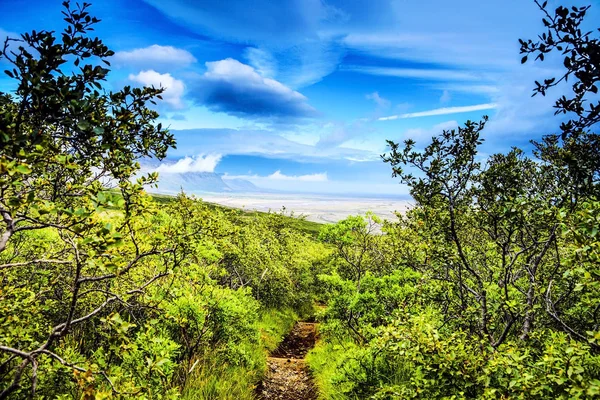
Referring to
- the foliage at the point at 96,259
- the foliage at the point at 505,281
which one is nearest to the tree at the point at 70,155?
the foliage at the point at 96,259

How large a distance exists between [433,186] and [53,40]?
22.1ft

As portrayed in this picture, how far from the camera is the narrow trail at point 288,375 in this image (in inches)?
505

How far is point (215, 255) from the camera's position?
11992 millimetres

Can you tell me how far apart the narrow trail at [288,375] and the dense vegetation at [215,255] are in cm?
71

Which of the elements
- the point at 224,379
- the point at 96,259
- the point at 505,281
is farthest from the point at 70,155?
the point at 224,379

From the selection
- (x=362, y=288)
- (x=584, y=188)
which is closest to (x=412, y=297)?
(x=362, y=288)

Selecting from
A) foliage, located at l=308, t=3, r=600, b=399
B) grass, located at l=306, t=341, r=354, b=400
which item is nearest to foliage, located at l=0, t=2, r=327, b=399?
grass, located at l=306, t=341, r=354, b=400

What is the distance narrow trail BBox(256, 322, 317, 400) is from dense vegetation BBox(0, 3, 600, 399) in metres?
0.71

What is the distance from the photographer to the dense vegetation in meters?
3.52

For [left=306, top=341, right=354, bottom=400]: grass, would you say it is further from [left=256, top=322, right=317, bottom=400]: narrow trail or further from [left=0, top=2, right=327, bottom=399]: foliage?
[left=0, top=2, right=327, bottom=399]: foliage

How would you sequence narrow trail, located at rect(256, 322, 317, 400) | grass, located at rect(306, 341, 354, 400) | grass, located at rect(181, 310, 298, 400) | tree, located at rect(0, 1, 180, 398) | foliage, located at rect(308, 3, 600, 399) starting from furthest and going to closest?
narrow trail, located at rect(256, 322, 317, 400)
grass, located at rect(306, 341, 354, 400)
grass, located at rect(181, 310, 298, 400)
foliage, located at rect(308, 3, 600, 399)
tree, located at rect(0, 1, 180, 398)

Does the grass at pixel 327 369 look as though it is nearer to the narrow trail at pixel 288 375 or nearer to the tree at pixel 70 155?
the narrow trail at pixel 288 375

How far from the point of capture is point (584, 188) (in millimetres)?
4387

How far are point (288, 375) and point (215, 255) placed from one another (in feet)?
22.3
